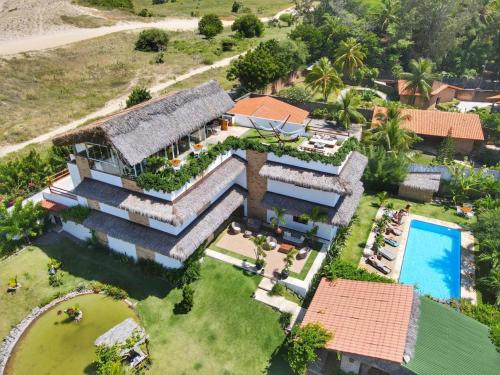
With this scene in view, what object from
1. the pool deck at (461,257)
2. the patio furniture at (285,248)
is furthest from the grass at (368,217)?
the patio furniture at (285,248)

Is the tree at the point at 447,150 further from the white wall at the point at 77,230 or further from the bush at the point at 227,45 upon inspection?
the bush at the point at 227,45

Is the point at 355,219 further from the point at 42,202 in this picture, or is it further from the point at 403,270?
the point at 42,202

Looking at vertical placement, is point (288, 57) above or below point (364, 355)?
above

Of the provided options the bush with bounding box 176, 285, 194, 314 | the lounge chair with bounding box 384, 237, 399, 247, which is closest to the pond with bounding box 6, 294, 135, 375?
the bush with bounding box 176, 285, 194, 314

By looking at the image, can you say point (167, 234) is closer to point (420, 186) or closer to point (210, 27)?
point (420, 186)

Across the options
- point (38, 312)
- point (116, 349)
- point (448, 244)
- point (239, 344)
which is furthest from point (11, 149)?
point (448, 244)

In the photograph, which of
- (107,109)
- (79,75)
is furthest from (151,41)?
(107,109)
